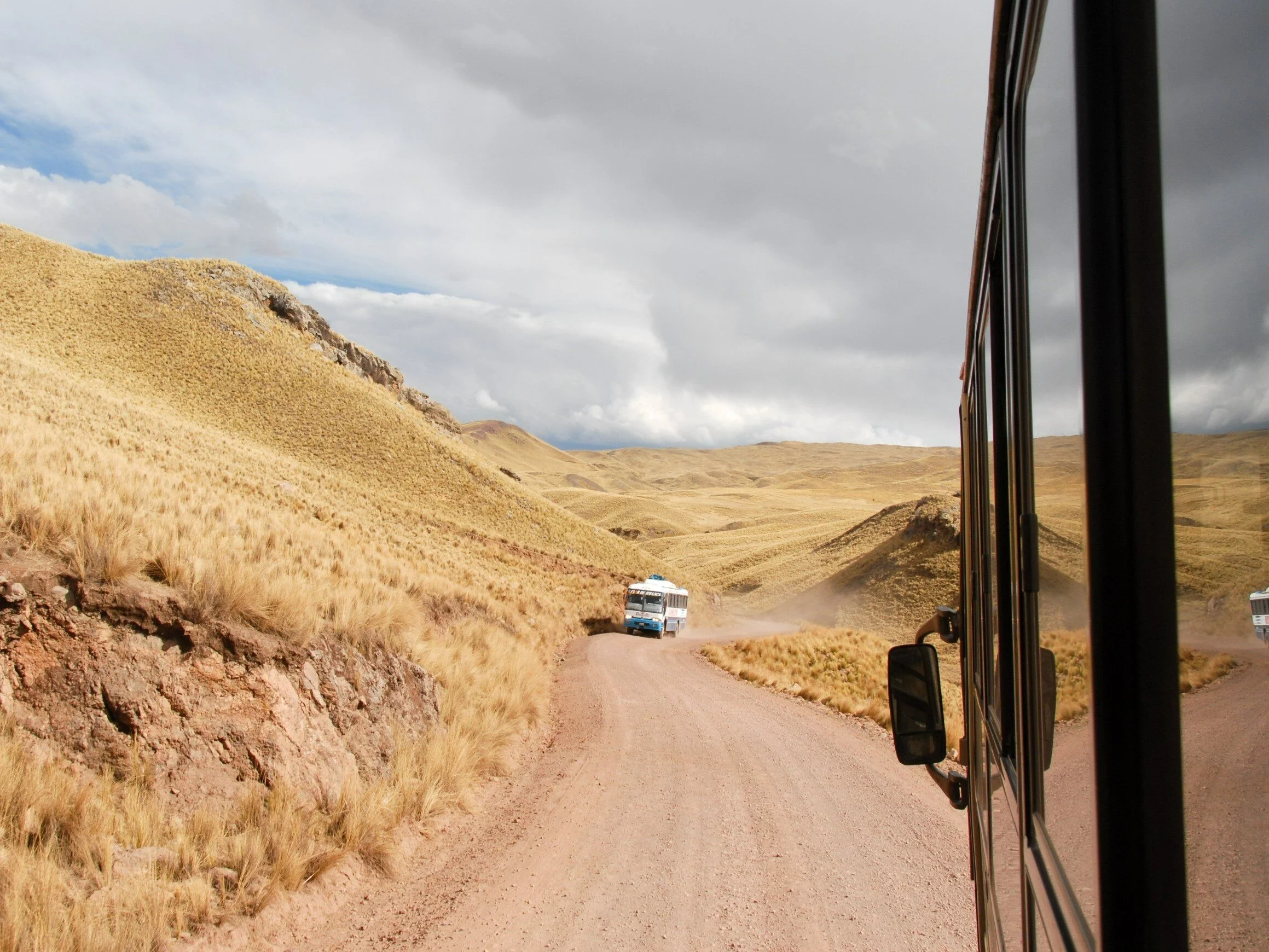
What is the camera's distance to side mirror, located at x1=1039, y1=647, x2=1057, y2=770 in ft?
5.04

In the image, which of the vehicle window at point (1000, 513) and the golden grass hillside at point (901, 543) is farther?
the vehicle window at point (1000, 513)

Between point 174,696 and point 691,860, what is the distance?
14.8 feet

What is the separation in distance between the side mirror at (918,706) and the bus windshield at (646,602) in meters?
28.2

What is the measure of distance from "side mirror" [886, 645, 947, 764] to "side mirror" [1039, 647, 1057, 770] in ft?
5.68

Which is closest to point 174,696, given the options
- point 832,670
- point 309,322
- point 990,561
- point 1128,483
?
point 990,561

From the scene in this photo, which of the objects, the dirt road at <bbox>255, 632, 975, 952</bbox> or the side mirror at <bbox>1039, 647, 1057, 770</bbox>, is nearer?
the side mirror at <bbox>1039, 647, 1057, 770</bbox>

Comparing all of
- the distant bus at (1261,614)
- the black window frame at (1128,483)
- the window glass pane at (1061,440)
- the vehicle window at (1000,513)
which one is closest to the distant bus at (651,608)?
the vehicle window at (1000,513)

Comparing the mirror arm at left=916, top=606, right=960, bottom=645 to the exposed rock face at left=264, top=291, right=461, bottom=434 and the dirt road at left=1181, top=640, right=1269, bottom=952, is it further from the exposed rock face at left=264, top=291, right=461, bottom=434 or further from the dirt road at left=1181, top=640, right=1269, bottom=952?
the exposed rock face at left=264, top=291, right=461, bottom=434

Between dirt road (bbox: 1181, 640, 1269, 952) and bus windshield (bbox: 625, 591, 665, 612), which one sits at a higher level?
dirt road (bbox: 1181, 640, 1269, 952)

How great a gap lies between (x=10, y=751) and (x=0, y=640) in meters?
1.02

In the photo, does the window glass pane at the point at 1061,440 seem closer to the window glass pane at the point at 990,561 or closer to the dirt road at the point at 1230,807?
the dirt road at the point at 1230,807

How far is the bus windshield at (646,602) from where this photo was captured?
31.5 m

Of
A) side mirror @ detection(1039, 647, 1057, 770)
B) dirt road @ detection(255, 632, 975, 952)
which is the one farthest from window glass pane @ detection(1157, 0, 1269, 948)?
dirt road @ detection(255, 632, 975, 952)

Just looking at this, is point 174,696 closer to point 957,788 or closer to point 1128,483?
point 957,788
